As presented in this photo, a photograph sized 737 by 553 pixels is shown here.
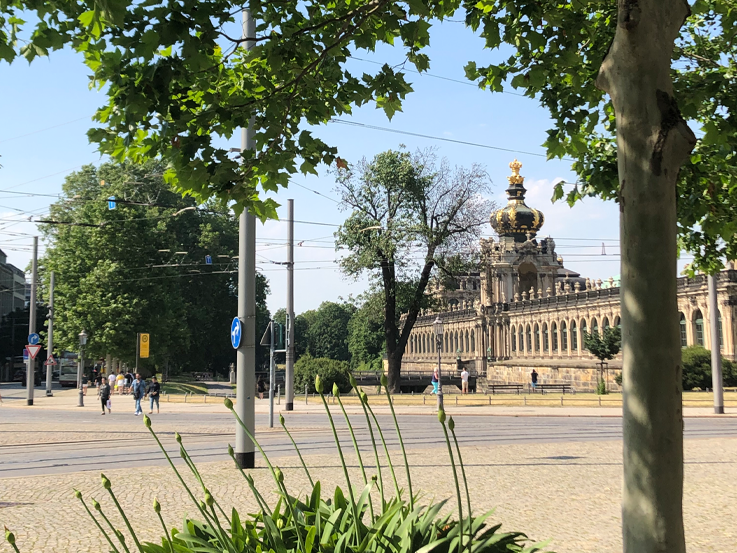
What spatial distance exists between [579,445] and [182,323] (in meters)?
43.4

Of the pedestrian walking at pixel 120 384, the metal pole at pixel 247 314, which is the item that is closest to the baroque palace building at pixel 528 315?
the pedestrian walking at pixel 120 384

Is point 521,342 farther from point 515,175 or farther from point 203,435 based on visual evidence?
point 203,435

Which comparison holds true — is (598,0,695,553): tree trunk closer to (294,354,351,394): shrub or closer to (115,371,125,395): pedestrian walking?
(294,354,351,394): shrub

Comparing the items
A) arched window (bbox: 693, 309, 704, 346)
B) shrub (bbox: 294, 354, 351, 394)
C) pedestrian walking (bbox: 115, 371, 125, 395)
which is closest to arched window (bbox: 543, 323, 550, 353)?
arched window (bbox: 693, 309, 704, 346)

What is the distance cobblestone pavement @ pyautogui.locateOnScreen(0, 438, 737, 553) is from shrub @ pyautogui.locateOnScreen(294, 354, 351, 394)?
2383cm

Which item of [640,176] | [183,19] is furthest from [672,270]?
[183,19]

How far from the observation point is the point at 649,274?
13.2ft

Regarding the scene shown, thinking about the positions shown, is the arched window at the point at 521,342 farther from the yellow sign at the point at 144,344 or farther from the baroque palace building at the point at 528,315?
the yellow sign at the point at 144,344

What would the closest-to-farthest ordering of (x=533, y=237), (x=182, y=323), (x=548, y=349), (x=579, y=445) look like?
(x=579, y=445), (x=182, y=323), (x=548, y=349), (x=533, y=237)

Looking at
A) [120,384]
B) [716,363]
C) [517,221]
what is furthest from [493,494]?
[517,221]

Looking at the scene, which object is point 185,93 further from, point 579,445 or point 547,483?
point 579,445

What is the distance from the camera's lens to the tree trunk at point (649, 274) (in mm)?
3916

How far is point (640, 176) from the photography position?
412 cm

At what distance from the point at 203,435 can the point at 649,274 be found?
63.9ft
